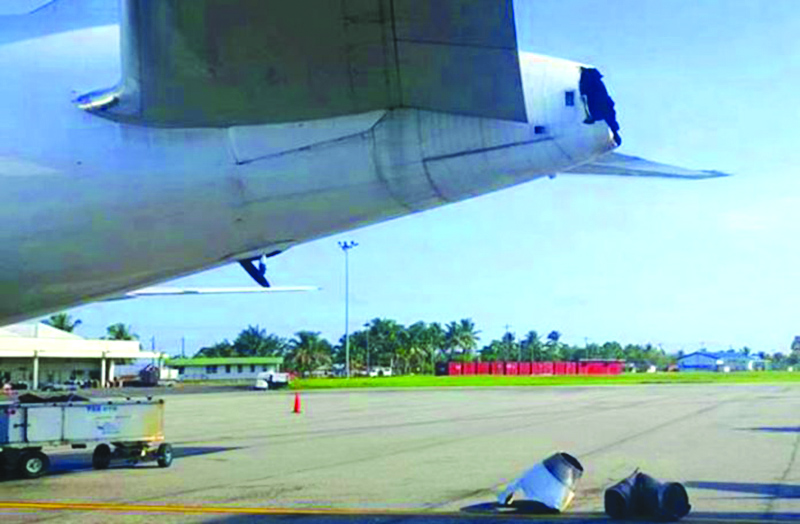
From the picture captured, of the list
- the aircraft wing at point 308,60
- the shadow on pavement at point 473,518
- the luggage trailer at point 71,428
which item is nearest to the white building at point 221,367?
the luggage trailer at point 71,428

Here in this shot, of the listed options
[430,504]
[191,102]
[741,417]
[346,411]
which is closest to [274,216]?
[191,102]

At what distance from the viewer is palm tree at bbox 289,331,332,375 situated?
5920 inches

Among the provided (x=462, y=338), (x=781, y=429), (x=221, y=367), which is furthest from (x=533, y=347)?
Result: (x=781, y=429)

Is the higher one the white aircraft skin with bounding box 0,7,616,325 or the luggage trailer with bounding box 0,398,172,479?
the white aircraft skin with bounding box 0,7,616,325

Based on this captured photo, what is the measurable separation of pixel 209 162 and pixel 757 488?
9688 mm

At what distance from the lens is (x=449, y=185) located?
7992 mm

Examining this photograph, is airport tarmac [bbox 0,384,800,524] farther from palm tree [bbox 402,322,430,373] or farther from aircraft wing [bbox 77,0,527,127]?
palm tree [bbox 402,322,430,373]

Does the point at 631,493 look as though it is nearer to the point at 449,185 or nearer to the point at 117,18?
the point at 449,185

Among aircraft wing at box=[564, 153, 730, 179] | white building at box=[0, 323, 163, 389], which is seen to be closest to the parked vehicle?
white building at box=[0, 323, 163, 389]

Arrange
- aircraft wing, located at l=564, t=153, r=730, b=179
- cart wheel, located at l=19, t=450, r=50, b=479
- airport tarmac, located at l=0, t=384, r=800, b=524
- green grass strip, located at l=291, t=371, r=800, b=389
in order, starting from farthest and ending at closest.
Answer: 1. green grass strip, located at l=291, t=371, r=800, b=389
2. cart wheel, located at l=19, t=450, r=50, b=479
3. airport tarmac, located at l=0, t=384, r=800, b=524
4. aircraft wing, located at l=564, t=153, r=730, b=179

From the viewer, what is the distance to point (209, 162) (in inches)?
306

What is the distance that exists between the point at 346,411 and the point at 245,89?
30.6m

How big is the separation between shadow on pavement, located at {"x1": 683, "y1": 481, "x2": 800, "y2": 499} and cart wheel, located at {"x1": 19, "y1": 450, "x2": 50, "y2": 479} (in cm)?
1037

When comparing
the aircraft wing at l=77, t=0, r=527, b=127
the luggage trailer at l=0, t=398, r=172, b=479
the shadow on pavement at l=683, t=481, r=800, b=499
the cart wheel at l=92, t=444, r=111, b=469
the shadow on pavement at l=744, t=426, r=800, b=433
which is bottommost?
the shadow on pavement at l=683, t=481, r=800, b=499
